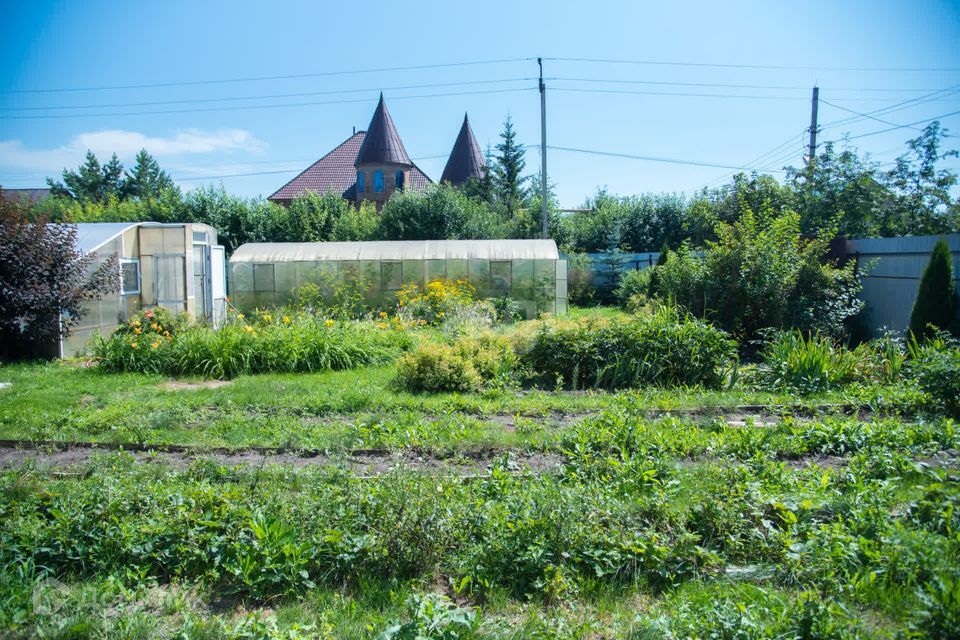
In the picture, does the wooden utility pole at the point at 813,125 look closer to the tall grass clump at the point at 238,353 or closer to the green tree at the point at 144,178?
the tall grass clump at the point at 238,353

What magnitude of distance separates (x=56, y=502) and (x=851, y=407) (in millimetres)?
7766

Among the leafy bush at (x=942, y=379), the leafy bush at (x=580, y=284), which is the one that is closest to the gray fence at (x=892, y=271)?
the leafy bush at (x=942, y=379)

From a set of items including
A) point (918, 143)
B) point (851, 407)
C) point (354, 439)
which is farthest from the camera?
point (918, 143)

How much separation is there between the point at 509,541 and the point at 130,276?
520 inches

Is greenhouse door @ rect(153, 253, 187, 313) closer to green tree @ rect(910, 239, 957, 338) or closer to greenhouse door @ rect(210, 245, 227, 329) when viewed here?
greenhouse door @ rect(210, 245, 227, 329)

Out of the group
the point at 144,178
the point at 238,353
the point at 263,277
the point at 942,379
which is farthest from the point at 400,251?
the point at 144,178

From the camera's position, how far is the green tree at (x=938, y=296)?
34.1 feet

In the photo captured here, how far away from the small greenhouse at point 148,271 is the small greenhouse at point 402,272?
1.22 metres

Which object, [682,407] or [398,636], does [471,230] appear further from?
[398,636]

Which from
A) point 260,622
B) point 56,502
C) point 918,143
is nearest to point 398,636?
point 260,622

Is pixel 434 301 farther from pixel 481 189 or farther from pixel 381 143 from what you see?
pixel 381 143

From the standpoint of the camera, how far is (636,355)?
353 inches

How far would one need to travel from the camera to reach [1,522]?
389cm

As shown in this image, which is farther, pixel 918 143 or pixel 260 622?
pixel 918 143
